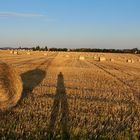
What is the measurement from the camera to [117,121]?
8.20 m

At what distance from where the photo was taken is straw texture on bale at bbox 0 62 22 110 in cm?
874

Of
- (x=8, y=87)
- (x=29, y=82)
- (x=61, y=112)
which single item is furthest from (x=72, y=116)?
(x=29, y=82)

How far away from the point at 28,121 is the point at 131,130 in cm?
222

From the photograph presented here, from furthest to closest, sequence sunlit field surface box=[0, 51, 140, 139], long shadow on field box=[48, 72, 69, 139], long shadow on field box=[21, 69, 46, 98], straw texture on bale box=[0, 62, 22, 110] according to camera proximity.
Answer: long shadow on field box=[21, 69, 46, 98]
straw texture on bale box=[0, 62, 22, 110]
long shadow on field box=[48, 72, 69, 139]
sunlit field surface box=[0, 51, 140, 139]

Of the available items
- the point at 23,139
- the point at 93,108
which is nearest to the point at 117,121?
the point at 93,108

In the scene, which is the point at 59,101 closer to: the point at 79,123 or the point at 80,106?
the point at 80,106

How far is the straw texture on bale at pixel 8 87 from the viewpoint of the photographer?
8737mm

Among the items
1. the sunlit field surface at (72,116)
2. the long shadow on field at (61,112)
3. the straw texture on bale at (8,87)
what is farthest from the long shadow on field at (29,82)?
the straw texture on bale at (8,87)

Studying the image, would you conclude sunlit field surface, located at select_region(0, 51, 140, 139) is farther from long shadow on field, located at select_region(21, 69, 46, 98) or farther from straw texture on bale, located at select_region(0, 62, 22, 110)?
long shadow on field, located at select_region(21, 69, 46, 98)

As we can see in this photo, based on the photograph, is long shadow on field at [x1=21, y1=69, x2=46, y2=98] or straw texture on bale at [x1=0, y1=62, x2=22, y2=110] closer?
straw texture on bale at [x1=0, y1=62, x2=22, y2=110]

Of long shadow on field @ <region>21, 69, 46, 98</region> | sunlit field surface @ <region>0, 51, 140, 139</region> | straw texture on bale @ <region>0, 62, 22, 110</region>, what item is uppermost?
straw texture on bale @ <region>0, 62, 22, 110</region>

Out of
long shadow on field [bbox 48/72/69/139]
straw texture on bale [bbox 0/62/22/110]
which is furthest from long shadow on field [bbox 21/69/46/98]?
straw texture on bale [bbox 0/62/22/110]

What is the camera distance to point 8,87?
911 cm

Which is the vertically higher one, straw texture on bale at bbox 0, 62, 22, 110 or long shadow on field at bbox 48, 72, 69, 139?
straw texture on bale at bbox 0, 62, 22, 110
